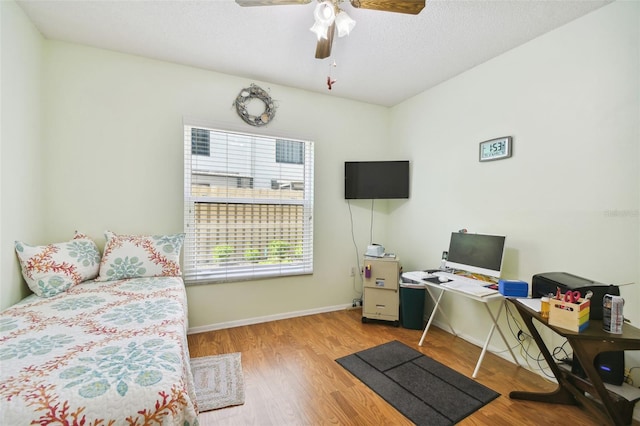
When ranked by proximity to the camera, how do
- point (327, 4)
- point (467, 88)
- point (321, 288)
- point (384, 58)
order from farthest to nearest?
point (321, 288) < point (467, 88) < point (384, 58) < point (327, 4)

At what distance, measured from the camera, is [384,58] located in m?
2.55

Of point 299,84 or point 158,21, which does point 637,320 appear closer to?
point 299,84

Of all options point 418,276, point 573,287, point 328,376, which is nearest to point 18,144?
point 328,376

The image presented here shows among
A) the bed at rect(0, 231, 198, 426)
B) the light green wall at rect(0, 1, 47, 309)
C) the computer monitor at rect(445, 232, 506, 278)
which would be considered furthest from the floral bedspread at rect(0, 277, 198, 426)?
the computer monitor at rect(445, 232, 506, 278)

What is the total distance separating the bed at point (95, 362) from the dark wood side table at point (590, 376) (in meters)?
1.89

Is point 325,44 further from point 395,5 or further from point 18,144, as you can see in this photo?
point 18,144

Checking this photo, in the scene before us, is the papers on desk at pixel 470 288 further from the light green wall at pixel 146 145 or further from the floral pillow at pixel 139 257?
the floral pillow at pixel 139 257

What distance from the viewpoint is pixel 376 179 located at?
11.4 ft

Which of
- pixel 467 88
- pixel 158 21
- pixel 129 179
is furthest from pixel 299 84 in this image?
pixel 129 179

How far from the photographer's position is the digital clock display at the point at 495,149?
2.40m

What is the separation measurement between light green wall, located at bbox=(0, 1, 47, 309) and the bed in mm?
384

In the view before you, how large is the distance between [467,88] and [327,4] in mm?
1842

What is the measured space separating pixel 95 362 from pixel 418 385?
1.95 metres

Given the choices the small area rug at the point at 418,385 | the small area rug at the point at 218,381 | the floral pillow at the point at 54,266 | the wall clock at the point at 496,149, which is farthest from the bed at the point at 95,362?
the wall clock at the point at 496,149
